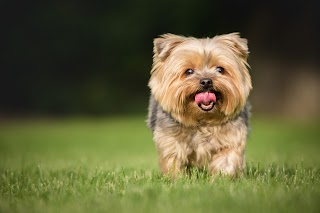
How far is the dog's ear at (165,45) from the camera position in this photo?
652cm

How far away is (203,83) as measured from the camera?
6066 millimetres

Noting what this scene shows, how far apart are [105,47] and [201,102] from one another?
21.3 m

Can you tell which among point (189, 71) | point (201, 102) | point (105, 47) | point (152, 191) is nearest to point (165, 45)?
point (189, 71)

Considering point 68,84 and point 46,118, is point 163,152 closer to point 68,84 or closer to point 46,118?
→ point 46,118

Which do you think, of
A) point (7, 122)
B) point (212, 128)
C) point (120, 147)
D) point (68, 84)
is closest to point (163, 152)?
point (212, 128)

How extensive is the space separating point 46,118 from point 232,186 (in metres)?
20.4

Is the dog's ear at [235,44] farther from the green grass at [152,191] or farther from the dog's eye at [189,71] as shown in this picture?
the green grass at [152,191]

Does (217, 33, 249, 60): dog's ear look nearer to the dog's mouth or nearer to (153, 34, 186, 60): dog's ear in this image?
(153, 34, 186, 60): dog's ear

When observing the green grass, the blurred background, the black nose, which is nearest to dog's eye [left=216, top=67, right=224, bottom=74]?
the black nose

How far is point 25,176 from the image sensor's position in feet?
23.4

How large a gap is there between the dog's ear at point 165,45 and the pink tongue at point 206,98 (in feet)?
2.10

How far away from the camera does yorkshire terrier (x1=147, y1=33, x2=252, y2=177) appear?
6180 mm

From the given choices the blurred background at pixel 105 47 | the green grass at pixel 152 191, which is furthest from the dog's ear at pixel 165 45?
the blurred background at pixel 105 47

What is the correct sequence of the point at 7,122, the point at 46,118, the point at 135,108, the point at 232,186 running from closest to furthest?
1. the point at 232,186
2. the point at 7,122
3. the point at 46,118
4. the point at 135,108
